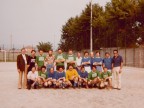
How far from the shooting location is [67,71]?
1692cm

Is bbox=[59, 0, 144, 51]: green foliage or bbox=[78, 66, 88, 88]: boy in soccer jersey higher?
bbox=[59, 0, 144, 51]: green foliage

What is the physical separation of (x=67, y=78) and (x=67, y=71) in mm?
341

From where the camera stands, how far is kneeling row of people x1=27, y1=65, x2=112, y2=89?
16641 millimetres

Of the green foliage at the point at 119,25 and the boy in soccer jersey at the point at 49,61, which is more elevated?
the green foliage at the point at 119,25

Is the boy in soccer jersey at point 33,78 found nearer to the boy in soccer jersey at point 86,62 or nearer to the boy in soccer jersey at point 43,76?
the boy in soccer jersey at point 43,76

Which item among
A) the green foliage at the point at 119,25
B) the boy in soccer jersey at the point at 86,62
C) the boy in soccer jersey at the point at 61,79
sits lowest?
the boy in soccer jersey at the point at 61,79

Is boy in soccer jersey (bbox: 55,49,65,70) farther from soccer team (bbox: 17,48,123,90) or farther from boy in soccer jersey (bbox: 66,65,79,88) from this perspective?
boy in soccer jersey (bbox: 66,65,79,88)

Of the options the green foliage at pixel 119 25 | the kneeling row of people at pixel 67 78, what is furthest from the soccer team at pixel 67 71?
the green foliage at pixel 119 25

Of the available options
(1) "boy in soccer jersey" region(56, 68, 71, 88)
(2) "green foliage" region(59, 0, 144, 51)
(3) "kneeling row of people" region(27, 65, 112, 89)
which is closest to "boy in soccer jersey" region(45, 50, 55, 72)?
(3) "kneeling row of people" region(27, 65, 112, 89)

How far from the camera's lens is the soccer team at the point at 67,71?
1666 cm

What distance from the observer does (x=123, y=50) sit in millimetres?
47719

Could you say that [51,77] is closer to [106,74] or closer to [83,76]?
[83,76]

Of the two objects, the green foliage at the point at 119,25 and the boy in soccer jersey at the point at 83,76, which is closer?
the boy in soccer jersey at the point at 83,76

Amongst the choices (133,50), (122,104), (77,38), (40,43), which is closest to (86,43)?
(77,38)
